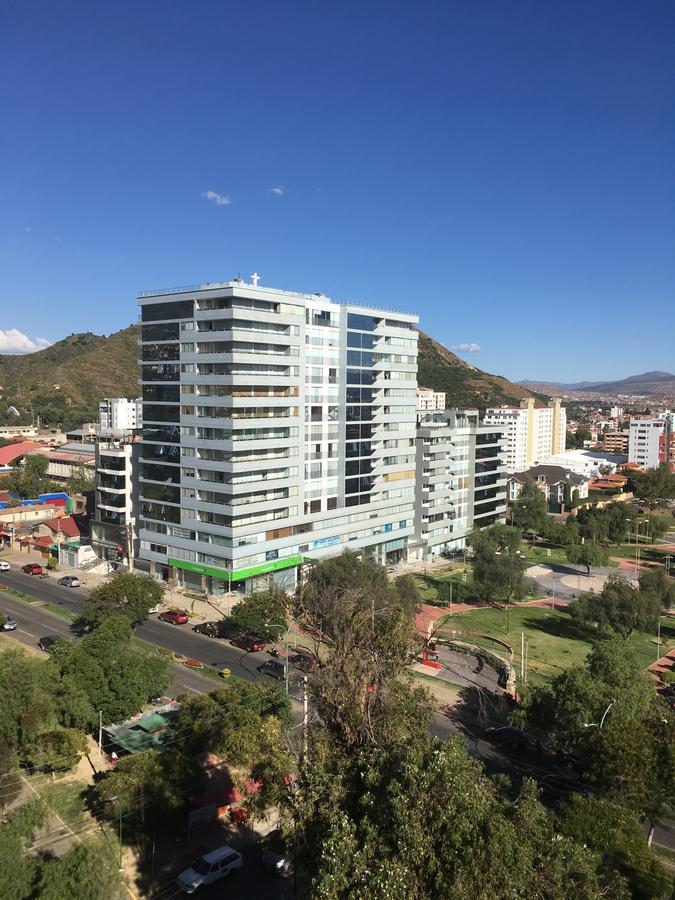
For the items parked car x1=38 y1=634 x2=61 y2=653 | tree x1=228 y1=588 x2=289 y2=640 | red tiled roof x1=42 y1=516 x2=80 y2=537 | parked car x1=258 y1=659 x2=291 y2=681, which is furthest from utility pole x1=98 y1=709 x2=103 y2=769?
A: red tiled roof x1=42 y1=516 x2=80 y2=537

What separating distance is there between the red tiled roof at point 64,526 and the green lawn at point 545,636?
1927 inches

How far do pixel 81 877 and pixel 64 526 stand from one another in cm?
6993

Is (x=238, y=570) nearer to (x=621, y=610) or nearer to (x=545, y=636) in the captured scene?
(x=545, y=636)

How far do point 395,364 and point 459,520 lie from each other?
24367 mm

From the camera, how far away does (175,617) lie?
53.5 meters

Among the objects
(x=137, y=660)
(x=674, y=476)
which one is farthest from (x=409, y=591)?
(x=674, y=476)

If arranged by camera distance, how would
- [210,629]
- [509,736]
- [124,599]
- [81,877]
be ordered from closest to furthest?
[81,877]
[509,736]
[124,599]
[210,629]

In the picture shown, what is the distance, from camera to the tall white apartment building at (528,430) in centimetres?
16564

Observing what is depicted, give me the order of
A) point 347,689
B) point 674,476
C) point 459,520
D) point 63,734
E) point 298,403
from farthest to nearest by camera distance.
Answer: point 674,476 < point 459,520 < point 298,403 < point 63,734 < point 347,689

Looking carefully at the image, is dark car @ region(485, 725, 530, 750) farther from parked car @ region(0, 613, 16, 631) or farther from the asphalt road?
parked car @ region(0, 613, 16, 631)

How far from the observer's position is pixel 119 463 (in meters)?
68.2

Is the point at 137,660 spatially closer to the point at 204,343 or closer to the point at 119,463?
the point at 204,343

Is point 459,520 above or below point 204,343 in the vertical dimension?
below

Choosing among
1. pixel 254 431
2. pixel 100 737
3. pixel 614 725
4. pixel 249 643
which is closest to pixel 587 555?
pixel 254 431
